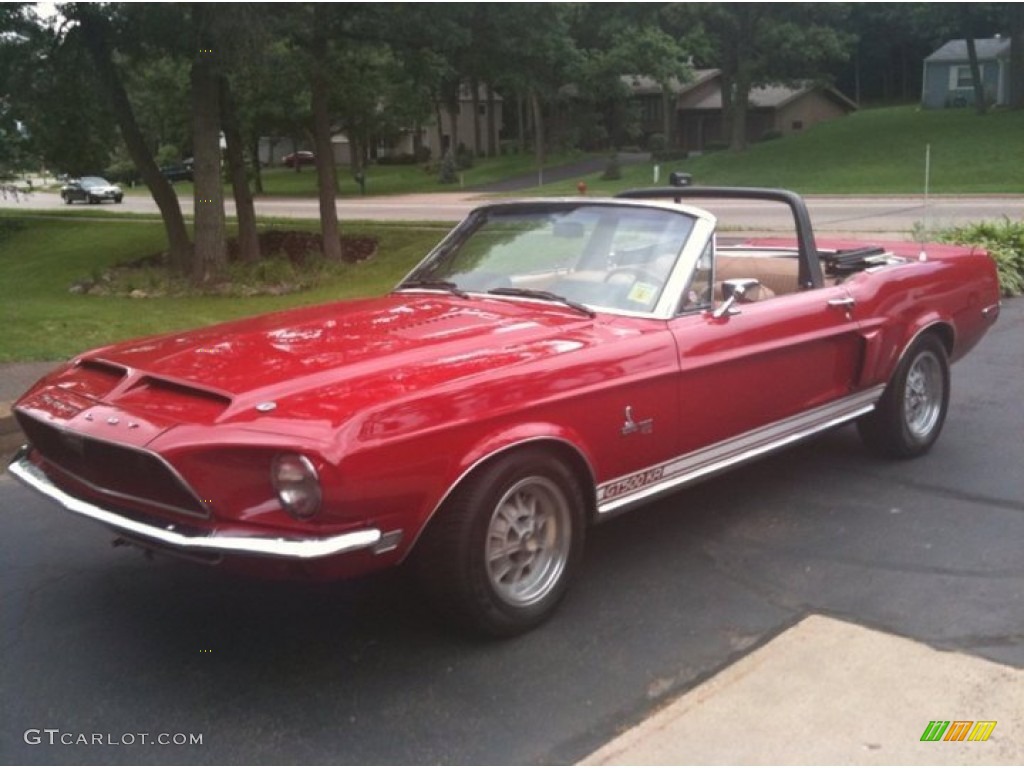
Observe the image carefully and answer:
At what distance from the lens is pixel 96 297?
1855 centimetres

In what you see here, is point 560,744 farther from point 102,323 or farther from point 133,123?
point 133,123

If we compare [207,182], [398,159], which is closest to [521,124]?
[398,159]

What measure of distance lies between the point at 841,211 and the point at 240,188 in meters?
14.3

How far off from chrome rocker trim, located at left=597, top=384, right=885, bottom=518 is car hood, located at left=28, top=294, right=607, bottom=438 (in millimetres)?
606

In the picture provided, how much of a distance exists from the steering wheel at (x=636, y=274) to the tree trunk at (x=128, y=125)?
15.3 metres

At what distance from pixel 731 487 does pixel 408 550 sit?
104 inches

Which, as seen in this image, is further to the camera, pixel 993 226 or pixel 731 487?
pixel 993 226

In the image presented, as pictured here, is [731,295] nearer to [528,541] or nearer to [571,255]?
[571,255]

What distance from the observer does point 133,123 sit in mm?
19984

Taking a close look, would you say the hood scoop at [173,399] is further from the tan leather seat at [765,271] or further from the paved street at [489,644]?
the tan leather seat at [765,271]

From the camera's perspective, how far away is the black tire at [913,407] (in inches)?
233

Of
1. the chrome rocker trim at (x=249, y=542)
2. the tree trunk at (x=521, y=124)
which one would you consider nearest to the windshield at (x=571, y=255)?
the chrome rocker trim at (x=249, y=542)

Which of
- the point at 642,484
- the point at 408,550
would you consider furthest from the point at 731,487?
the point at 408,550

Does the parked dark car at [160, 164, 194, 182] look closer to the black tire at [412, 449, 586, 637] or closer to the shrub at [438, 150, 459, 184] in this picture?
the shrub at [438, 150, 459, 184]
